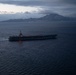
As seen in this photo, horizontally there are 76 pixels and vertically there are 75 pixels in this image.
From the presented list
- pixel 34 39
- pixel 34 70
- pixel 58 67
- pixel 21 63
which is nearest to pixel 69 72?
pixel 58 67

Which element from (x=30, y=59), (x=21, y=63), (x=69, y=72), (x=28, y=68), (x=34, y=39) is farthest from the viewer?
(x=34, y=39)

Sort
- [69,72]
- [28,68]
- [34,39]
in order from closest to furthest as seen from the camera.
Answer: [69,72]
[28,68]
[34,39]

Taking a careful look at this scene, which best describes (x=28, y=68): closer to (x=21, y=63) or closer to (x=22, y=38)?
(x=21, y=63)

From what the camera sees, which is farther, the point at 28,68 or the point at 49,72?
the point at 28,68

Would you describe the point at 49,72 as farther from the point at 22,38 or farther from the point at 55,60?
the point at 22,38

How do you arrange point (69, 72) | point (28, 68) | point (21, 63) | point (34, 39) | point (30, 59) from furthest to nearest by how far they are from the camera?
point (34, 39) → point (30, 59) → point (21, 63) → point (28, 68) → point (69, 72)

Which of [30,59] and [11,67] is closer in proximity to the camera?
[11,67]

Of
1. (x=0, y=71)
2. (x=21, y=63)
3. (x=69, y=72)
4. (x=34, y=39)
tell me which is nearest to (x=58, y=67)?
(x=69, y=72)
